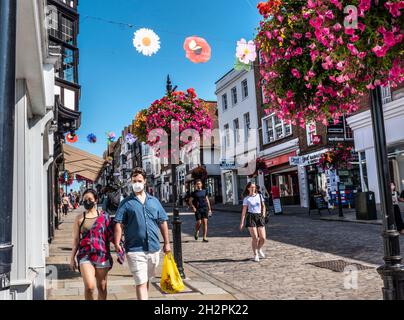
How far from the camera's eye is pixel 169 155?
9.14m

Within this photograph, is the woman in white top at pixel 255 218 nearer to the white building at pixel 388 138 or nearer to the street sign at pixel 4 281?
the street sign at pixel 4 281

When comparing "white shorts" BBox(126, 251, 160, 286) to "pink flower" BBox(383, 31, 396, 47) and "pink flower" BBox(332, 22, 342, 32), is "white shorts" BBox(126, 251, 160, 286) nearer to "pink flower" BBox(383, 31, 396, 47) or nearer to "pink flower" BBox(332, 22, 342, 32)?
"pink flower" BBox(332, 22, 342, 32)

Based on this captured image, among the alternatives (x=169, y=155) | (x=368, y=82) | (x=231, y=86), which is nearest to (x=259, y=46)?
(x=368, y=82)

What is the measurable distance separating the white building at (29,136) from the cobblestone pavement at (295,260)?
3.22m

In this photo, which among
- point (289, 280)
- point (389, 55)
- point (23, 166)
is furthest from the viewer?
point (289, 280)

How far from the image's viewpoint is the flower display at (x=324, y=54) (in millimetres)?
3117

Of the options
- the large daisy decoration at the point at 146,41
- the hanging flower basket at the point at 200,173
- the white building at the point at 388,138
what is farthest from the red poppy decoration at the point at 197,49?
the hanging flower basket at the point at 200,173

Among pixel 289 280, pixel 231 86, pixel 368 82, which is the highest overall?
pixel 231 86

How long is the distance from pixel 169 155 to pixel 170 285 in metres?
4.51

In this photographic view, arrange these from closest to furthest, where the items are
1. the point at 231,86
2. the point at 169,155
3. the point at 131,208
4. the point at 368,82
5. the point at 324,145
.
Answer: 1. the point at 368,82
2. the point at 131,208
3. the point at 169,155
4. the point at 324,145
5. the point at 231,86

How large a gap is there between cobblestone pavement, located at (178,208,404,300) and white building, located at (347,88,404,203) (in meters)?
4.76

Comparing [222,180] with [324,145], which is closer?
[324,145]
